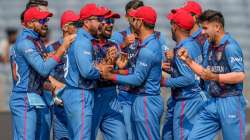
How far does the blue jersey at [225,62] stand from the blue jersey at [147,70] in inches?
28.5

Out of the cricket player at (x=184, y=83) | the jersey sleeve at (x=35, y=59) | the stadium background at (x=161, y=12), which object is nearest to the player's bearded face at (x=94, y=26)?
the jersey sleeve at (x=35, y=59)

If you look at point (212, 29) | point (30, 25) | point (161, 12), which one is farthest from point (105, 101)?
point (161, 12)

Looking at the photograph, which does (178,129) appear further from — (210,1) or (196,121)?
(210,1)

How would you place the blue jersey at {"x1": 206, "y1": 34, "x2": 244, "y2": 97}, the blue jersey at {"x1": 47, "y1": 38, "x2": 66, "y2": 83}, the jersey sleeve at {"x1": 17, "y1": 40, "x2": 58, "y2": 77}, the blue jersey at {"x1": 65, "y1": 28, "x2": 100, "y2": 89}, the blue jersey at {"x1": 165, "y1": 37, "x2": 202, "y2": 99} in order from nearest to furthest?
the blue jersey at {"x1": 206, "y1": 34, "x2": 244, "y2": 97} < the blue jersey at {"x1": 65, "y1": 28, "x2": 100, "y2": 89} < the jersey sleeve at {"x1": 17, "y1": 40, "x2": 58, "y2": 77} < the blue jersey at {"x1": 165, "y1": 37, "x2": 202, "y2": 99} < the blue jersey at {"x1": 47, "y1": 38, "x2": 66, "y2": 83}

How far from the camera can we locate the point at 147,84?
10.0 meters

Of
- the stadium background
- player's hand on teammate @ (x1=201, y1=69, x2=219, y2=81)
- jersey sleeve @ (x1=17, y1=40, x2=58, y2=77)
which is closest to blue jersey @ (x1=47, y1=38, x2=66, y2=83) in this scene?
jersey sleeve @ (x1=17, y1=40, x2=58, y2=77)

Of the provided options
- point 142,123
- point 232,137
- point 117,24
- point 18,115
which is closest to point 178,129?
point 142,123

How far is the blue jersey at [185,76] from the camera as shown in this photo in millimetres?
10094

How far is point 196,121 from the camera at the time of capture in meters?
9.41

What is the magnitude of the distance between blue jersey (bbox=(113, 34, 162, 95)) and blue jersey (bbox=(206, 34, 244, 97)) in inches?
28.5

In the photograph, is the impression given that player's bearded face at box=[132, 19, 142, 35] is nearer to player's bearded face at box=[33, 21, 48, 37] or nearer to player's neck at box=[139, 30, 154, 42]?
player's neck at box=[139, 30, 154, 42]

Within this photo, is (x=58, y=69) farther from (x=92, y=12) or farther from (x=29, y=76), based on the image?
(x=92, y=12)

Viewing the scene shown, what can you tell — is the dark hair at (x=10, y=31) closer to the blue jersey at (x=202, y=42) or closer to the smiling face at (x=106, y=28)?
the blue jersey at (x=202, y=42)

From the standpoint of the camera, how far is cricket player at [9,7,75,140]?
388 inches
